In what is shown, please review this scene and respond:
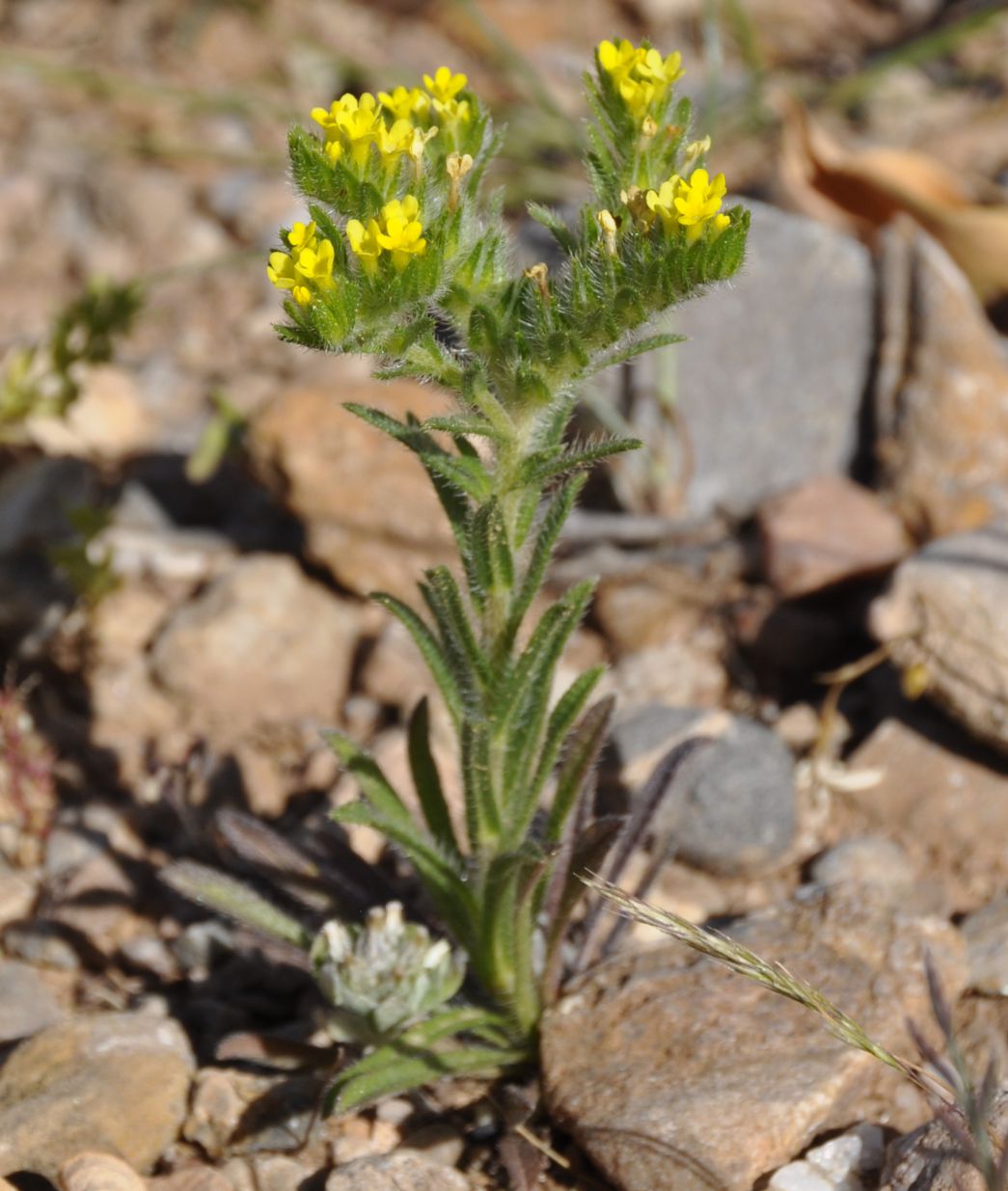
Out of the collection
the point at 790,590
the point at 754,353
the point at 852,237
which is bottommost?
the point at 790,590

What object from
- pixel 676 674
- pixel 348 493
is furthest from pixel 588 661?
pixel 348 493

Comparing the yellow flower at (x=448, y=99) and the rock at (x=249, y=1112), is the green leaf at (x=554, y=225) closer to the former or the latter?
the yellow flower at (x=448, y=99)

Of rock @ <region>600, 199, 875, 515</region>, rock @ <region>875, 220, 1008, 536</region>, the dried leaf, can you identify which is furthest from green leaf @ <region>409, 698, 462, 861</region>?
the dried leaf

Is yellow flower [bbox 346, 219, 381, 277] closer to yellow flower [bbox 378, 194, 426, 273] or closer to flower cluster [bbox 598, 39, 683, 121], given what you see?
yellow flower [bbox 378, 194, 426, 273]

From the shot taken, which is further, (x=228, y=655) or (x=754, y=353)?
(x=754, y=353)

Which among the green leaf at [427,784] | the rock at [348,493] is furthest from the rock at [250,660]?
the green leaf at [427,784]

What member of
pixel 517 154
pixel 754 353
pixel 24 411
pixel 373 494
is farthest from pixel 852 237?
pixel 24 411

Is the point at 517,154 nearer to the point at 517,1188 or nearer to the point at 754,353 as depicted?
the point at 754,353
